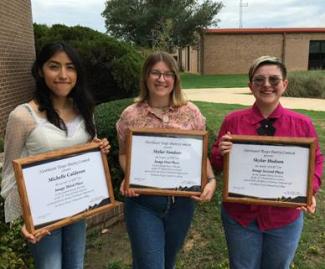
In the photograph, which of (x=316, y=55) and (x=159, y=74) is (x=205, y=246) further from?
(x=316, y=55)

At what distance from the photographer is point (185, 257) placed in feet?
13.8

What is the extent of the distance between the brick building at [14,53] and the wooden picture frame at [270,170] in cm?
670

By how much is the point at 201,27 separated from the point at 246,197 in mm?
38538

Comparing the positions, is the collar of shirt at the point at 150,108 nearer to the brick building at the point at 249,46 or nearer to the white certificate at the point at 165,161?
the white certificate at the point at 165,161

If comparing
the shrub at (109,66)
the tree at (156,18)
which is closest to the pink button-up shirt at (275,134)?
the shrub at (109,66)

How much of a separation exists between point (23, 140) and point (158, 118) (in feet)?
2.88

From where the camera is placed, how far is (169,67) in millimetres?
2746

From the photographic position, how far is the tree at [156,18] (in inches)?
1538

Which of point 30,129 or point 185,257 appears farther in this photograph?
point 185,257

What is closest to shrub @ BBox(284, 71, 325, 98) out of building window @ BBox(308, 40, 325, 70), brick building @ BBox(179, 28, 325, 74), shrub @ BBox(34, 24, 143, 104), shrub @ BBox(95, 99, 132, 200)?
shrub @ BBox(34, 24, 143, 104)

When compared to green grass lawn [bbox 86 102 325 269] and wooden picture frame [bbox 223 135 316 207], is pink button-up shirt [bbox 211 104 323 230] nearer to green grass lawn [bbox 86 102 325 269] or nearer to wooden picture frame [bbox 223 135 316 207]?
wooden picture frame [bbox 223 135 316 207]

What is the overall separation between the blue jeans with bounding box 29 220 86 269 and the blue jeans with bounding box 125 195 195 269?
34 centimetres

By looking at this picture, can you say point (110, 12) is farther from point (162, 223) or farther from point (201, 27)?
point (162, 223)

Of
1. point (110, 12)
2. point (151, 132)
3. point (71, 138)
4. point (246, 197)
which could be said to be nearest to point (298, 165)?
point (246, 197)
